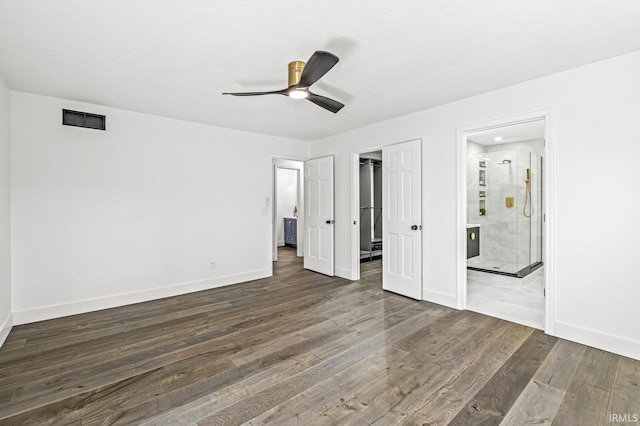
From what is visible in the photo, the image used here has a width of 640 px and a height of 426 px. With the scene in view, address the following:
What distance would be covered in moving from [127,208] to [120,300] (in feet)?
3.91

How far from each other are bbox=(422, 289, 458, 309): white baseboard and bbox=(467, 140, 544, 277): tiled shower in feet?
7.69

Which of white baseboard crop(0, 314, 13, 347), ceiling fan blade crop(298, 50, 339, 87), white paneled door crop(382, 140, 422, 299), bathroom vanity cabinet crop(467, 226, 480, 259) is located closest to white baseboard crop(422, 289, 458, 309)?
white paneled door crop(382, 140, 422, 299)

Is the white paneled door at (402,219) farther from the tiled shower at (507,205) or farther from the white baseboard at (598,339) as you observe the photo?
the tiled shower at (507,205)

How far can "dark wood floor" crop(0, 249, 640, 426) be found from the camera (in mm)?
1870

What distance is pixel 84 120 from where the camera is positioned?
141 inches

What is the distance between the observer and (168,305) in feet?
12.8

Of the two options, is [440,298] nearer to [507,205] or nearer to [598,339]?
[598,339]

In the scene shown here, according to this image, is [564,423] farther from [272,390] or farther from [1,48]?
[1,48]

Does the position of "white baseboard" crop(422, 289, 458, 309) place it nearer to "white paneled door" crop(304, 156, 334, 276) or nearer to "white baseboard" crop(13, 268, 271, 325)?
"white paneled door" crop(304, 156, 334, 276)

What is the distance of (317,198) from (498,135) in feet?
11.7

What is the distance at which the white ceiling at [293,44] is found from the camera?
1891 millimetres

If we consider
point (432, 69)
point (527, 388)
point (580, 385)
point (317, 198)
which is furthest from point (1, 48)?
point (580, 385)

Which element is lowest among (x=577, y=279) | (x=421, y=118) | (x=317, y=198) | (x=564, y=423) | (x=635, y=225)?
(x=564, y=423)

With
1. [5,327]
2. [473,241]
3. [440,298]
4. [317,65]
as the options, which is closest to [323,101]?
[317,65]
